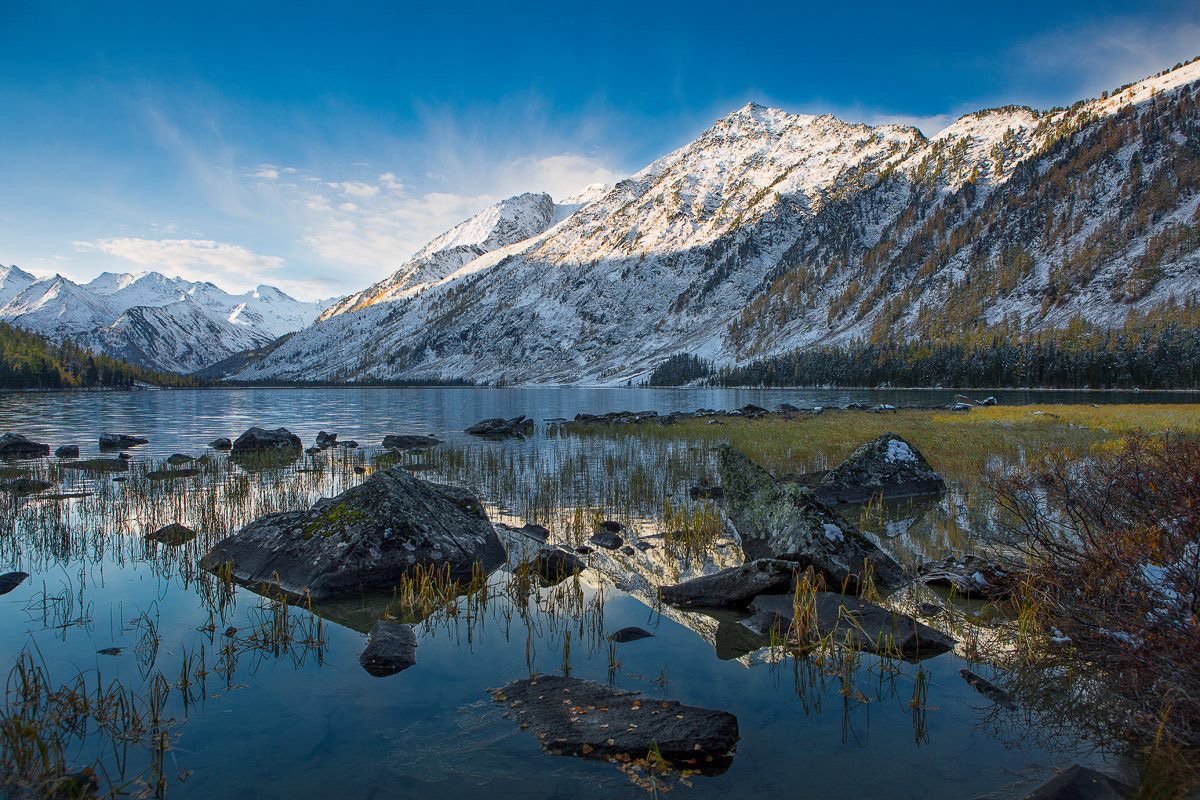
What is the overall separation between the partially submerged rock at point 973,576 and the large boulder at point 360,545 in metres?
8.35

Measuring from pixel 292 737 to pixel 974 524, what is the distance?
1547 centimetres

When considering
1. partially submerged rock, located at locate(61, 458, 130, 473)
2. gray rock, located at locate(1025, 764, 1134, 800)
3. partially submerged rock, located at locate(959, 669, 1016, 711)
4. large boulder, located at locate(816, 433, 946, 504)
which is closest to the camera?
gray rock, located at locate(1025, 764, 1134, 800)

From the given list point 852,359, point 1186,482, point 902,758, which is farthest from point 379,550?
point 852,359

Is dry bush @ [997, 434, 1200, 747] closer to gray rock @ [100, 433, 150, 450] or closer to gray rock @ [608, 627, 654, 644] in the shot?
gray rock @ [608, 627, 654, 644]

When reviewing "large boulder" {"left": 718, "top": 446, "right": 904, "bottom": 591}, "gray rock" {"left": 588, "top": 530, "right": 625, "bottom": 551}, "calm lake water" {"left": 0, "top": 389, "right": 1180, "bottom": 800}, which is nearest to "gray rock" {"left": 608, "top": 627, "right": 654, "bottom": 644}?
"calm lake water" {"left": 0, "top": 389, "right": 1180, "bottom": 800}

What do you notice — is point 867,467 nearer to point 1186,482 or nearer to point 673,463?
point 673,463

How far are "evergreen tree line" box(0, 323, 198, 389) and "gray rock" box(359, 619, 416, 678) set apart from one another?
613ft

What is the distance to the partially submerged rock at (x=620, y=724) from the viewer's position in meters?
5.82

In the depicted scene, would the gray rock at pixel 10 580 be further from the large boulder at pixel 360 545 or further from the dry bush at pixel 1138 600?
the dry bush at pixel 1138 600

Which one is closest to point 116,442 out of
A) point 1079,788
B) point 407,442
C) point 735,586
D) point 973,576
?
point 407,442

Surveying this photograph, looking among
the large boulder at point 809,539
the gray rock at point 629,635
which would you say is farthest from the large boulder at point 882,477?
the gray rock at point 629,635

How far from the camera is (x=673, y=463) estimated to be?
26484 millimetres

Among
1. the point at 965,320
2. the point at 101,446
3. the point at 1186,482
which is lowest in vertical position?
the point at 101,446

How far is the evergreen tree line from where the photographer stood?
145m
